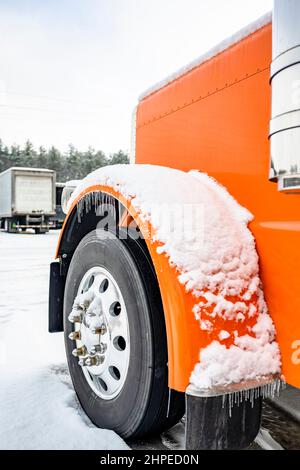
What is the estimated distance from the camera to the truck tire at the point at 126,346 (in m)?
1.50

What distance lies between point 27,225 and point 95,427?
19365mm

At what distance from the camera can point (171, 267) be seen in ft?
4.43

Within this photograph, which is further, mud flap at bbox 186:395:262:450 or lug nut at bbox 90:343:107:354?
lug nut at bbox 90:343:107:354

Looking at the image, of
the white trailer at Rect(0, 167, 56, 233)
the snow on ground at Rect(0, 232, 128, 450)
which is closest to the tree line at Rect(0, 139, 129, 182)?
the white trailer at Rect(0, 167, 56, 233)

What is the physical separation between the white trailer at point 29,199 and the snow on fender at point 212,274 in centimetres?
1949

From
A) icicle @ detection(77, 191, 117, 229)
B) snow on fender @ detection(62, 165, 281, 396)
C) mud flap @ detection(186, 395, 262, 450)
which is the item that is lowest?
mud flap @ detection(186, 395, 262, 450)

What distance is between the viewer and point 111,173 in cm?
178

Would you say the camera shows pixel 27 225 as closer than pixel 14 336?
No

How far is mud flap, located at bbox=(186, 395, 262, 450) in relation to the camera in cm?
125

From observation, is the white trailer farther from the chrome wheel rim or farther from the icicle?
the chrome wheel rim
